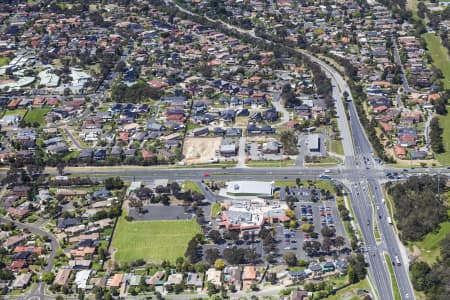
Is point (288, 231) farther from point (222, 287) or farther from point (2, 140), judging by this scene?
point (2, 140)

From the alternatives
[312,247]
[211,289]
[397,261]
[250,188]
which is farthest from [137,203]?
[397,261]

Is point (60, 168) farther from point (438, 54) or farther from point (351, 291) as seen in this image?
point (438, 54)

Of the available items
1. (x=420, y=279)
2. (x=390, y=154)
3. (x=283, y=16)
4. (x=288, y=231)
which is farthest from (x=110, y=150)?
(x=283, y=16)

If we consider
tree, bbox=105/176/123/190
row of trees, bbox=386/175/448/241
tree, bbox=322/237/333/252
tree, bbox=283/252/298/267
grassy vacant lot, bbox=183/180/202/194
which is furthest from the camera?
tree, bbox=105/176/123/190

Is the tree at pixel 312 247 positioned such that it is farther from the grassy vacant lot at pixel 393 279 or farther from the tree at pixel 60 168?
the tree at pixel 60 168

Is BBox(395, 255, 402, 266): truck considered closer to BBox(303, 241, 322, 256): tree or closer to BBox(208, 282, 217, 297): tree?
BBox(303, 241, 322, 256): tree

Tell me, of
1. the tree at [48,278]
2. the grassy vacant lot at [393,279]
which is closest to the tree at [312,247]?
the grassy vacant lot at [393,279]

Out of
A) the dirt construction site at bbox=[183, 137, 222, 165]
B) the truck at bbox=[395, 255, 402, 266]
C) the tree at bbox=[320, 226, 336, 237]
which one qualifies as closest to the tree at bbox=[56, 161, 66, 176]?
the dirt construction site at bbox=[183, 137, 222, 165]
